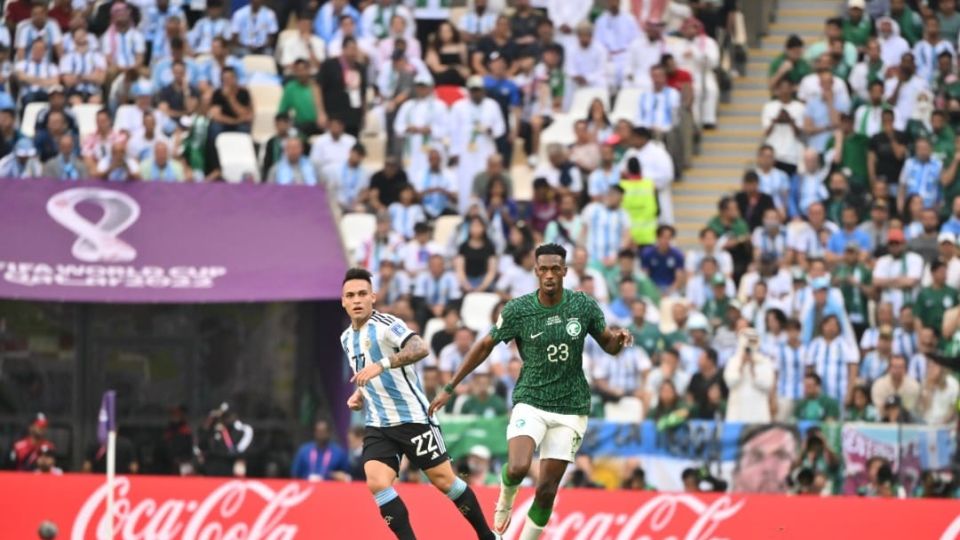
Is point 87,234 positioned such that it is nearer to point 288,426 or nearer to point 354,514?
point 288,426

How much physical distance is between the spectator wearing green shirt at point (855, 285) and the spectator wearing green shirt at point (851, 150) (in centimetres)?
195

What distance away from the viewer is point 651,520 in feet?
64.3

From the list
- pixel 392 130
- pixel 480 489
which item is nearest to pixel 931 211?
pixel 392 130

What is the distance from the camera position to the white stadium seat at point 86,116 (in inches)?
1096

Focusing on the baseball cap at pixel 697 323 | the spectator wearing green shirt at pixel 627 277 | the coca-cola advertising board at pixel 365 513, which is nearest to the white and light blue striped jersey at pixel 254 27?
the spectator wearing green shirt at pixel 627 277

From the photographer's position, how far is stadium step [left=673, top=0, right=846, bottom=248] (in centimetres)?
2856

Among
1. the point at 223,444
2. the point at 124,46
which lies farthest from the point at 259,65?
the point at 223,444

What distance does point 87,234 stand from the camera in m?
26.0

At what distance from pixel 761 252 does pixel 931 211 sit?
2068 millimetres

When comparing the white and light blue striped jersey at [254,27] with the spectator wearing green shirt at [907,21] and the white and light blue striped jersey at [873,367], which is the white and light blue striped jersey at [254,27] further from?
the white and light blue striped jersey at [873,367]

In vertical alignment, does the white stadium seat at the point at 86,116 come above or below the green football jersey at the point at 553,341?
above

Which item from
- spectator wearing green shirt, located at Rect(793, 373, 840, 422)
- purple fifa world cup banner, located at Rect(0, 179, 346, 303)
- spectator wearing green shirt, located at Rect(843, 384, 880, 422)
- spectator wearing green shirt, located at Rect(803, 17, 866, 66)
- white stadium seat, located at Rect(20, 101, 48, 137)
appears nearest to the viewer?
spectator wearing green shirt, located at Rect(843, 384, 880, 422)

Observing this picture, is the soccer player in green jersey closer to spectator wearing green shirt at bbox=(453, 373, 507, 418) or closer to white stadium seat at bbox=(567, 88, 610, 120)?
spectator wearing green shirt at bbox=(453, 373, 507, 418)

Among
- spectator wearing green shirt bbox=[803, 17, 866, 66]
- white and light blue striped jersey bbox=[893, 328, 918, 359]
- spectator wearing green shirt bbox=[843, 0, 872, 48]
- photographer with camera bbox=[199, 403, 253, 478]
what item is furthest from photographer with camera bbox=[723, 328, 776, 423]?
spectator wearing green shirt bbox=[843, 0, 872, 48]
